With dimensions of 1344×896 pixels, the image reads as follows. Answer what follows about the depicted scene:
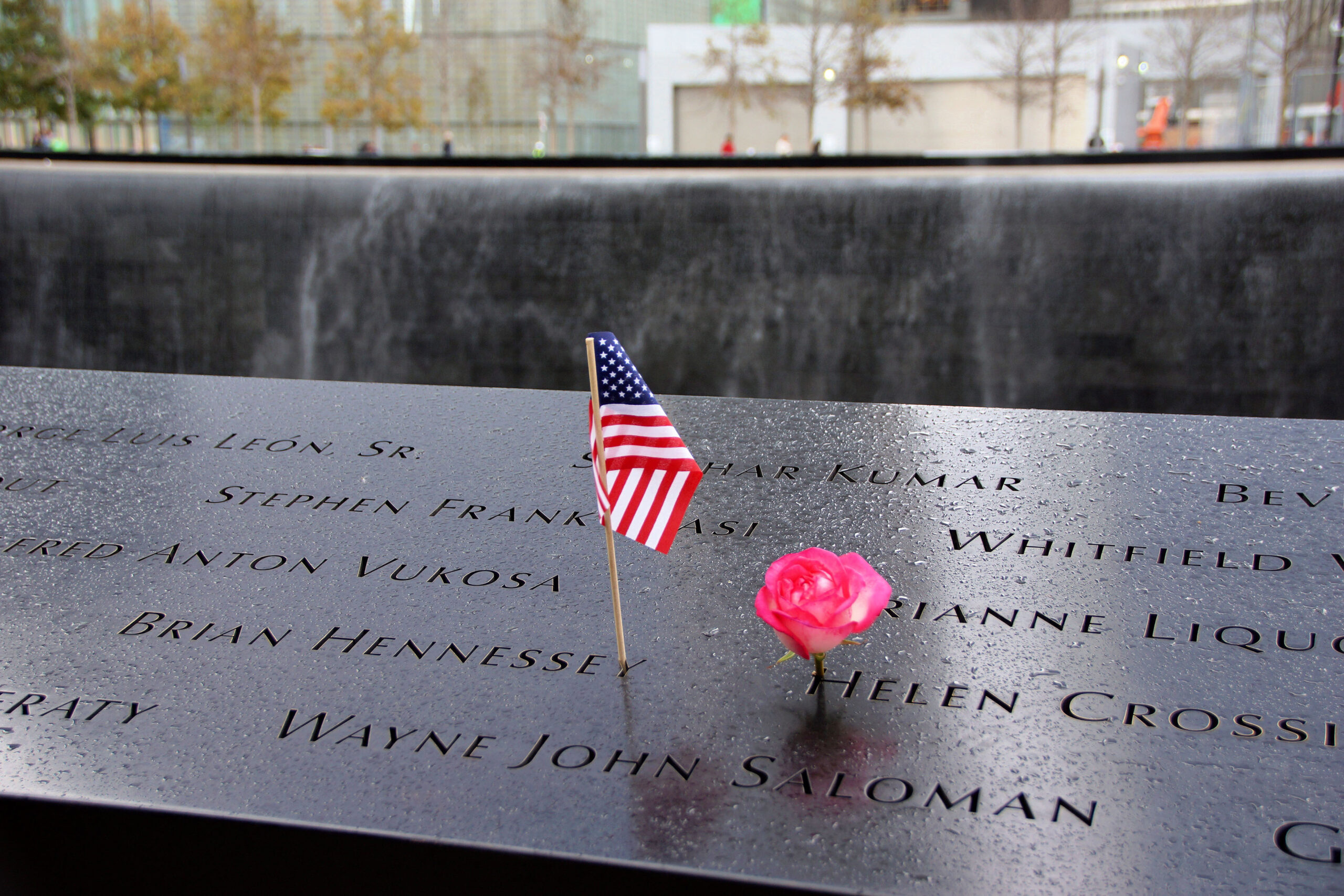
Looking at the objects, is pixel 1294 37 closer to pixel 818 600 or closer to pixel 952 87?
pixel 952 87

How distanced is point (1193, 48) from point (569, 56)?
15.1 metres

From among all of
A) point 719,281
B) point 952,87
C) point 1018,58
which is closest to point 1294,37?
point 1018,58

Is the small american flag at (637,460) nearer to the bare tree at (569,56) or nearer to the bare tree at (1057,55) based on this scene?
the bare tree at (1057,55)

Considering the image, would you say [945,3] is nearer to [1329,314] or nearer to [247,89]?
[247,89]

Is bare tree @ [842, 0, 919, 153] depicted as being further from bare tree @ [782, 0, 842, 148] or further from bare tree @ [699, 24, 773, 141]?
bare tree @ [699, 24, 773, 141]

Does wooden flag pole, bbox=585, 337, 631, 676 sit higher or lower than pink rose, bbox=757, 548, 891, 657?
higher

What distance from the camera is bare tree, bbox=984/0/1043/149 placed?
2777 cm

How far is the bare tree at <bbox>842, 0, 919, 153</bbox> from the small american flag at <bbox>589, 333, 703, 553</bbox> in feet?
90.6

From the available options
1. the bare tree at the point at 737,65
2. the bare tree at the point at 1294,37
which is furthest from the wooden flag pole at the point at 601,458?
the bare tree at the point at 737,65

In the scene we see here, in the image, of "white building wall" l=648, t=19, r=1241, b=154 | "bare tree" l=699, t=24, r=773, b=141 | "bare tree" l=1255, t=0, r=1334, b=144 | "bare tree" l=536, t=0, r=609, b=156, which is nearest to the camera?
"bare tree" l=1255, t=0, r=1334, b=144

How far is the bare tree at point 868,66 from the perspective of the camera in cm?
2752

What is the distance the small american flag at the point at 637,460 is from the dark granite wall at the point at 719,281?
6.05 meters

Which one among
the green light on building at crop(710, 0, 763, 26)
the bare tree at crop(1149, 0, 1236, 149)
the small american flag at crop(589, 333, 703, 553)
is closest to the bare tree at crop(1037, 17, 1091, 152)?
the bare tree at crop(1149, 0, 1236, 149)

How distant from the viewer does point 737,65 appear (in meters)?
29.6
